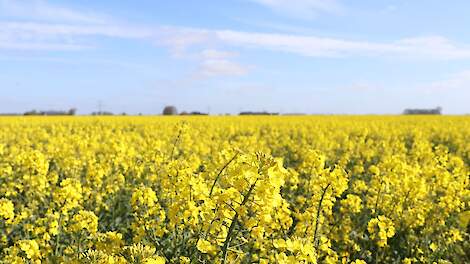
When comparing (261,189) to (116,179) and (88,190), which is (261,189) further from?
(116,179)

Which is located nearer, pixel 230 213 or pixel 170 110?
pixel 230 213

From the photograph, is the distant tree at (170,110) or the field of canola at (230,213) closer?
the field of canola at (230,213)

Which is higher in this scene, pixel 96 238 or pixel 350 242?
pixel 96 238

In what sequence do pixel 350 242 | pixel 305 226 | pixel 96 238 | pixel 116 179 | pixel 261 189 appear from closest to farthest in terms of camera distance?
pixel 261 189 → pixel 96 238 → pixel 305 226 → pixel 350 242 → pixel 116 179

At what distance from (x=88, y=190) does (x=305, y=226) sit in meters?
2.71

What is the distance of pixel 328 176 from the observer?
3.82 m

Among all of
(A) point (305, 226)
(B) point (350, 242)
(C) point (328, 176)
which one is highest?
(C) point (328, 176)

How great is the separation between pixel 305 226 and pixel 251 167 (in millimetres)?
2064

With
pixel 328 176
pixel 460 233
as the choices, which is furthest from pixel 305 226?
pixel 460 233

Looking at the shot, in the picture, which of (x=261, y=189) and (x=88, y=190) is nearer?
(x=261, y=189)

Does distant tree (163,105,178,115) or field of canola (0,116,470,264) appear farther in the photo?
distant tree (163,105,178,115)

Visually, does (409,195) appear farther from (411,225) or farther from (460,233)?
(460,233)

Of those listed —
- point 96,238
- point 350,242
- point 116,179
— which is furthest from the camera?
point 116,179

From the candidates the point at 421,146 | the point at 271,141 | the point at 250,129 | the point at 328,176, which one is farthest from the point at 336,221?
the point at 250,129
